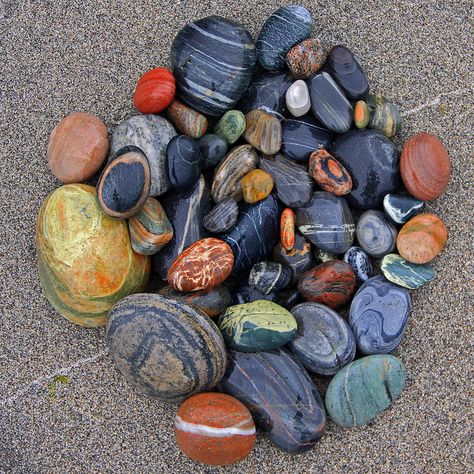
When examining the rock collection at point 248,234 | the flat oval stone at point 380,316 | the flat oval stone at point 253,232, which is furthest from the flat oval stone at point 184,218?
the flat oval stone at point 380,316

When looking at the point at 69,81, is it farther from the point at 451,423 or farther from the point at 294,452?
the point at 451,423

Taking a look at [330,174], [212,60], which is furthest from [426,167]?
[212,60]

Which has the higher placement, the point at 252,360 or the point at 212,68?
the point at 212,68

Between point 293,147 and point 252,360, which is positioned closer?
point 252,360

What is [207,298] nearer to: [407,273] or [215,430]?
[215,430]

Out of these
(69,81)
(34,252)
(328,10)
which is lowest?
(34,252)

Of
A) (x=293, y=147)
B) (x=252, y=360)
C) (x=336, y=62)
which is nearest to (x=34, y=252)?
(x=252, y=360)

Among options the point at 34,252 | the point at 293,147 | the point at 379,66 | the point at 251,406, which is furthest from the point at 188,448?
the point at 379,66
